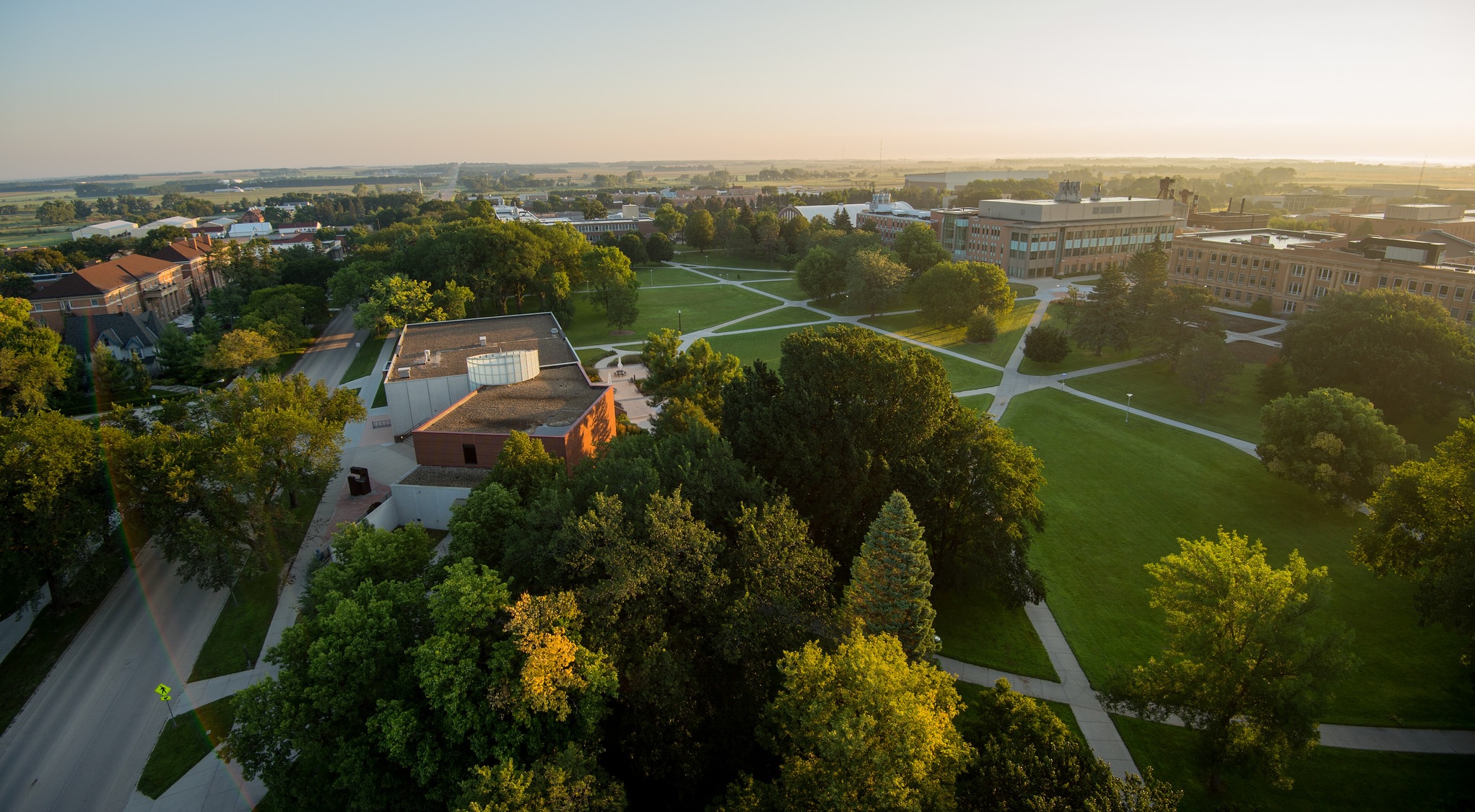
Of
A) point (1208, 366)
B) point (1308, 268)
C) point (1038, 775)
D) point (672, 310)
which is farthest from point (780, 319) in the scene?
point (1038, 775)

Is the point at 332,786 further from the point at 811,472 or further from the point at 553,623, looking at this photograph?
the point at 811,472


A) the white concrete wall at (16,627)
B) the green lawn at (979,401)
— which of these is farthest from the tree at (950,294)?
the white concrete wall at (16,627)

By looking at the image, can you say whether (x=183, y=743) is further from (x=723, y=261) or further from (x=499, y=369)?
(x=723, y=261)

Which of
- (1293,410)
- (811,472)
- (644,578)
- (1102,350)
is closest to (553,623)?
(644,578)

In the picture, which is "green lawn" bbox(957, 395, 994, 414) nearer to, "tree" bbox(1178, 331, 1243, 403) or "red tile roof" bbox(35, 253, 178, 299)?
"tree" bbox(1178, 331, 1243, 403)

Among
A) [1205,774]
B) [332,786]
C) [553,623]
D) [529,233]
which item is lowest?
[1205,774]

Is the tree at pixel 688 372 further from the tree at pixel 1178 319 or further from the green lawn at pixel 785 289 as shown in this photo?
the green lawn at pixel 785 289

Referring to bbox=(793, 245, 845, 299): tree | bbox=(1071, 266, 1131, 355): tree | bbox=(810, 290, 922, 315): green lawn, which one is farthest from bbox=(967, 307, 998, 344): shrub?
bbox=(793, 245, 845, 299): tree
